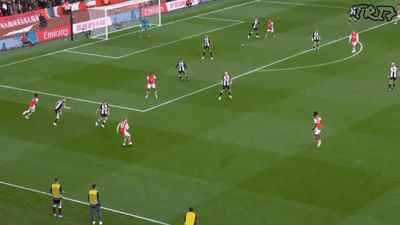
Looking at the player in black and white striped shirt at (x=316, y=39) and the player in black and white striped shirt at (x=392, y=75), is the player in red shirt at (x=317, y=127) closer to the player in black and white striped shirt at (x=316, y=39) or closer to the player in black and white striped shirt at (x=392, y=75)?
the player in black and white striped shirt at (x=392, y=75)

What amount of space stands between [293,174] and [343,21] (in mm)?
40412

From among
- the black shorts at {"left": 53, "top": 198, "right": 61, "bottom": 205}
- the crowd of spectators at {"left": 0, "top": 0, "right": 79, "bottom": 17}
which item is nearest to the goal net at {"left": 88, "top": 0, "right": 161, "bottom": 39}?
the crowd of spectators at {"left": 0, "top": 0, "right": 79, "bottom": 17}

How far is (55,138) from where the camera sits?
1858 inches

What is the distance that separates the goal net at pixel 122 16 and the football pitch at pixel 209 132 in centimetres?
159

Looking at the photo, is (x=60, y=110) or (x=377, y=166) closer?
(x=377, y=166)

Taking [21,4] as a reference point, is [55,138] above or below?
below

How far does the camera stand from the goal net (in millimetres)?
74500

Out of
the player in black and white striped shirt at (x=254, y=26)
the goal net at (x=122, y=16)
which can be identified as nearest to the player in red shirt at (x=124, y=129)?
the goal net at (x=122, y=16)

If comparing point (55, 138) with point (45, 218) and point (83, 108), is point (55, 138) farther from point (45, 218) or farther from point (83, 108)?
point (45, 218)

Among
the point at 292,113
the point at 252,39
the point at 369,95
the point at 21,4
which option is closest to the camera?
the point at 292,113

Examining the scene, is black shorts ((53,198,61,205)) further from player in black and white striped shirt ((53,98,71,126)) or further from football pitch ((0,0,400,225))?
player in black and white striped shirt ((53,98,71,126))

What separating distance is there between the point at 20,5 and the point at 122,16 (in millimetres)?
9526

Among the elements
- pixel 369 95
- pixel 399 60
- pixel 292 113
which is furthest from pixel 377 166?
pixel 399 60

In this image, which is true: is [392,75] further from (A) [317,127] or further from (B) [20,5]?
(B) [20,5]
